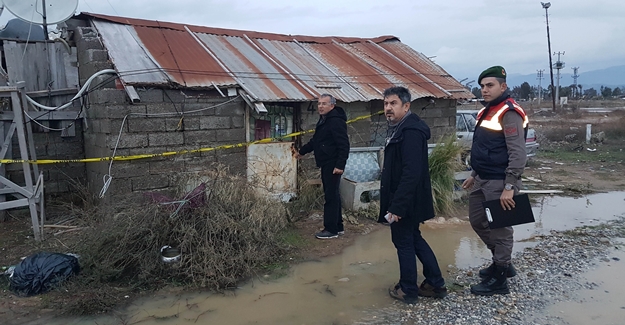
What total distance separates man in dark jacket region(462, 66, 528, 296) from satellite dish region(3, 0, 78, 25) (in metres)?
5.73

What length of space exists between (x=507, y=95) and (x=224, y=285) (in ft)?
10.4

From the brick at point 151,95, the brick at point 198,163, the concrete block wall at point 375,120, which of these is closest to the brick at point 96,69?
the brick at point 151,95

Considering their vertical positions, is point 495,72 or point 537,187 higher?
point 495,72

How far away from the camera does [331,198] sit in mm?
5965

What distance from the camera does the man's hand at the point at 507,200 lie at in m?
3.85

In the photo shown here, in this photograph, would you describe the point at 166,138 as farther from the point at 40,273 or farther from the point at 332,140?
the point at 40,273

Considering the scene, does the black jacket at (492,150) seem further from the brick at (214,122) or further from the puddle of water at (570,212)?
the brick at (214,122)

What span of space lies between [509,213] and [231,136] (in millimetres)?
4259

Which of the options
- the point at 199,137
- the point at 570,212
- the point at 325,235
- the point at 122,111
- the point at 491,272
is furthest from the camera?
the point at 570,212

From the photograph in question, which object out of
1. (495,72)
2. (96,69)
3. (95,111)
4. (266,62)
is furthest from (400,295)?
(266,62)

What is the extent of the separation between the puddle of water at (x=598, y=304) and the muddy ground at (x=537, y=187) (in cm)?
254

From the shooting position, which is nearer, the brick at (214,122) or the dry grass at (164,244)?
the dry grass at (164,244)

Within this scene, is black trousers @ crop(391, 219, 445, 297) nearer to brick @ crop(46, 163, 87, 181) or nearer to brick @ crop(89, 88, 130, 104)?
brick @ crop(89, 88, 130, 104)

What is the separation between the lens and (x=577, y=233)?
6.36 m
